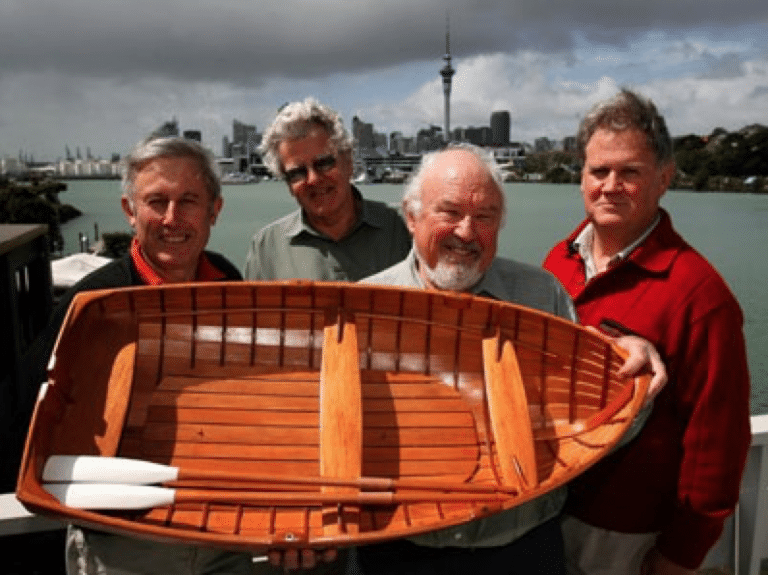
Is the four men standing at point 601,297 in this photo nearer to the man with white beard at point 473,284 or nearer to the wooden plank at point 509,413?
the man with white beard at point 473,284

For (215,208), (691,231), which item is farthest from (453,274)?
(691,231)

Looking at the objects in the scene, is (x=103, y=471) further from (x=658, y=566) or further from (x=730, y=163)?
(x=730, y=163)

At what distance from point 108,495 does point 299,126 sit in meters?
1.85

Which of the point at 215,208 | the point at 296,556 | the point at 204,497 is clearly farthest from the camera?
the point at 215,208

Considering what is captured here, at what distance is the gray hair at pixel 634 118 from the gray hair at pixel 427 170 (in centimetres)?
43

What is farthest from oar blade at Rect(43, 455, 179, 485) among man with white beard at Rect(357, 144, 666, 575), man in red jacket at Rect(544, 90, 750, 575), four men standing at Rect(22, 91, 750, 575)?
man in red jacket at Rect(544, 90, 750, 575)

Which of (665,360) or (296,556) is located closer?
(296,556)

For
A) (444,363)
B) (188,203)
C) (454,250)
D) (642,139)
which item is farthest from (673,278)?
(188,203)

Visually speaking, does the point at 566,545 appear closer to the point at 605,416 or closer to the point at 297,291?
the point at 605,416

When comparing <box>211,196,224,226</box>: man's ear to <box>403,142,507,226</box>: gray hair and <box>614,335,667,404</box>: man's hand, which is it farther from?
<box>614,335,667,404</box>: man's hand

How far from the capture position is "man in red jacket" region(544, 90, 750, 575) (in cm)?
243

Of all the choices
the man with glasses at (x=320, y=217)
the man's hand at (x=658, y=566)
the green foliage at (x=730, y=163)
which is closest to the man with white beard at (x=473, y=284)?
the man's hand at (x=658, y=566)

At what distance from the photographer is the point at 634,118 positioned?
8.65ft

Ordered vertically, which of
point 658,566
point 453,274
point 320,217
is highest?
point 320,217
